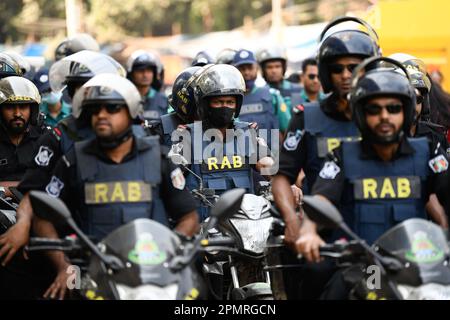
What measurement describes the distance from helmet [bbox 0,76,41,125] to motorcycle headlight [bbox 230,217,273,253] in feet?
8.37

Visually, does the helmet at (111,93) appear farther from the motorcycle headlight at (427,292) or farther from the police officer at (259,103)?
the police officer at (259,103)

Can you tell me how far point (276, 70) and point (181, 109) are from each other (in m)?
6.03

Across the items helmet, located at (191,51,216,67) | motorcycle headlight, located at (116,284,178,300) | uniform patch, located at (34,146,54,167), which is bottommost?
motorcycle headlight, located at (116,284,178,300)

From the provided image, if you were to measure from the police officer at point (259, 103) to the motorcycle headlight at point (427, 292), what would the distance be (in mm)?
8094

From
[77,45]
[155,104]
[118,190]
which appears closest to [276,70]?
[155,104]

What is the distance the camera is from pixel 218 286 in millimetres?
8625

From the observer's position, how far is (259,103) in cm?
1431

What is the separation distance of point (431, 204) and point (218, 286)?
85.6 inches

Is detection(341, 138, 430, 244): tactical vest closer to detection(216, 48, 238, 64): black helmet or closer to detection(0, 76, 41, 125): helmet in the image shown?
detection(0, 76, 41, 125): helmet

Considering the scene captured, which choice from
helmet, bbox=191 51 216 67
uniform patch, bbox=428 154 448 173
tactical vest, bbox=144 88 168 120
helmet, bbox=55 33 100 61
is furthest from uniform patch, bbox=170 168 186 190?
tactical vest, bbox=144 88 168 120

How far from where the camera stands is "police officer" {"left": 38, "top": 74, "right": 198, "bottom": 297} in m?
6.59

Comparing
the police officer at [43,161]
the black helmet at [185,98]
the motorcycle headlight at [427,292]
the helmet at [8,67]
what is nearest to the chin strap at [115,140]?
the police officer at [43,161]

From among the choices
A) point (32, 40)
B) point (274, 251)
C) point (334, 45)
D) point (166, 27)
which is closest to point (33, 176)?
point (274, 251)
